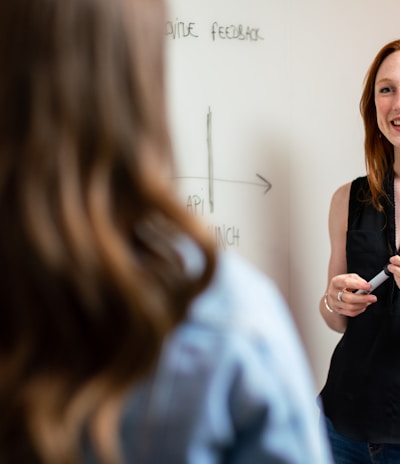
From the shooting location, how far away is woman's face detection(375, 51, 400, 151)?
1.38m

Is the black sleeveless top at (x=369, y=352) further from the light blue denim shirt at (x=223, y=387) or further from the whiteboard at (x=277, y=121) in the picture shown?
the light blue denim shirt at (x=223, y=387)

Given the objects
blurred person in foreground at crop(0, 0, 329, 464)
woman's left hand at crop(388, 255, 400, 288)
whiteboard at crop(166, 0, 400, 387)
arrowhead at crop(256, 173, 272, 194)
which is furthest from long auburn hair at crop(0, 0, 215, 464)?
arrowhead at crop(256, 173, 272, 194)

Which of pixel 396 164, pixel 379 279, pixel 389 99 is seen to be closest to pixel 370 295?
pixel 379 279

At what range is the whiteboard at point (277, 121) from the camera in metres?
1.45

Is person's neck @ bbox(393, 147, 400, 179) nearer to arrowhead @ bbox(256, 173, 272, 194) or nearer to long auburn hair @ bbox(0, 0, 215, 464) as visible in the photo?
arrowhead @ bbox(256, 173, 272, 194)

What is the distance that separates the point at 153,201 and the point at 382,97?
1.09 metres

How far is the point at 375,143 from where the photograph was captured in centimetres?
145

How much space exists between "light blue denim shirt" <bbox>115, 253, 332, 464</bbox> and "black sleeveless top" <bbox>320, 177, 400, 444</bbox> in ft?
2.95

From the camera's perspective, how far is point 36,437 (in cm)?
44

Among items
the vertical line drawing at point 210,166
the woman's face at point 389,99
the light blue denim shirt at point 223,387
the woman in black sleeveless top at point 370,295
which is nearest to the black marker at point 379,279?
the woman in black sleeveless top at point 370,295

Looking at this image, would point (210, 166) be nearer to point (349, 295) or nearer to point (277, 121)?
point (277, 121)

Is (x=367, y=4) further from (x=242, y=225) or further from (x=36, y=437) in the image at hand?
(x=36, y=437)

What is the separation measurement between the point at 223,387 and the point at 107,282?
0.10m

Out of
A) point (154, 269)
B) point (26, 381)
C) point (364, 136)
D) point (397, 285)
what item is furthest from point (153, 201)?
point (364, 136)
